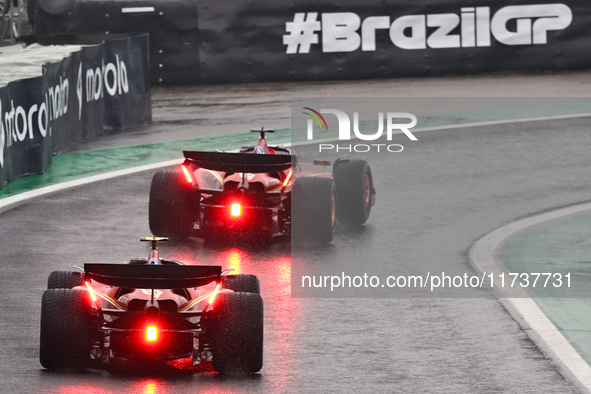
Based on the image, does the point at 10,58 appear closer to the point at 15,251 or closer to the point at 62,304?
the point at 15,251

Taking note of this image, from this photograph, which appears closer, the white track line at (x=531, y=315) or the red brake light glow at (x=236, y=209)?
the white track line at (x=531, y=315)

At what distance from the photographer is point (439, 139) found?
824 inches

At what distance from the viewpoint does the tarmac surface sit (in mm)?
8109

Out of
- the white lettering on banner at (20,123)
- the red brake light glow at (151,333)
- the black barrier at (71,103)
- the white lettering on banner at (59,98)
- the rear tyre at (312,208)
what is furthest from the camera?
the white lettering on banner at (59,98)

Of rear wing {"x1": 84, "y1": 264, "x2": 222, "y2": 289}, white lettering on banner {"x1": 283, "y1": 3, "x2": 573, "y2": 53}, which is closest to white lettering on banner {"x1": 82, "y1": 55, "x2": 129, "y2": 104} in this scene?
white lettering on banner {"x1": 283, "y1": 3, "x2": 573, "y2": 53}

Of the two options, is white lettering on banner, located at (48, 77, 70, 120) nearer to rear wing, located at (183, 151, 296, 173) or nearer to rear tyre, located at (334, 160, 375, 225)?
rear wing, located at (183, 151, 296, 173)

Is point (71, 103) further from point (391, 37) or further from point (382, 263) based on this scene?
point (391, 37)

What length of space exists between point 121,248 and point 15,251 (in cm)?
123

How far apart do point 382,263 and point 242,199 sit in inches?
73.8

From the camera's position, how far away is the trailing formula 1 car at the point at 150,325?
7.97 metres

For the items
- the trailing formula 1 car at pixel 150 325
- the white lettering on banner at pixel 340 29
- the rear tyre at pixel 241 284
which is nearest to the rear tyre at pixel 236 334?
the trailing formula 1 car at pixel 150 325

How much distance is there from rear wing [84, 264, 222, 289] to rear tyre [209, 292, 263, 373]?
0.78 ft

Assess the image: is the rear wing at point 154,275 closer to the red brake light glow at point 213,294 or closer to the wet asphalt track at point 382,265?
the red brake light glow at point 213,294

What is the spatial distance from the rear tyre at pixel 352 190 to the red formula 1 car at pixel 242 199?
0.48 metres
